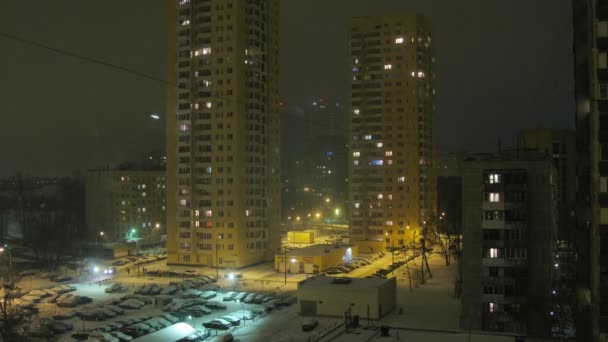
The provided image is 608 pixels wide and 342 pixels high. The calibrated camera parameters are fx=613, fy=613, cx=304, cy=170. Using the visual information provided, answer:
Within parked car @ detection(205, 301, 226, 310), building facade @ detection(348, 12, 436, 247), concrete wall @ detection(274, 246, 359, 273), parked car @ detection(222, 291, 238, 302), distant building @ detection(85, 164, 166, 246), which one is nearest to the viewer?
parked car @ detection(205, 301, 226, 310)

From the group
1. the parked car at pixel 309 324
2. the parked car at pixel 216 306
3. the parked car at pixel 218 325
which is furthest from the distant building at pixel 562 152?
the parked car at pixel 218 325

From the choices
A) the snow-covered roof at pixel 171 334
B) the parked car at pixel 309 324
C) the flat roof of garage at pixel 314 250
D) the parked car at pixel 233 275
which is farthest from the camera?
the flat roof of garage at pixel 314 250

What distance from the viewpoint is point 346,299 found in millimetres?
26422

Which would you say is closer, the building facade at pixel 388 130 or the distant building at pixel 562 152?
the building facade at pixel 388 130

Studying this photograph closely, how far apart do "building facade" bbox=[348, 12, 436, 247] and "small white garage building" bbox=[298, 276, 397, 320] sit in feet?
80.9

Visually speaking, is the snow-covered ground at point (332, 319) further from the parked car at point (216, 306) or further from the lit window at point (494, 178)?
the lit window at point (494, 178)

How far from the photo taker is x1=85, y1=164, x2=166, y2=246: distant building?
5966 cm

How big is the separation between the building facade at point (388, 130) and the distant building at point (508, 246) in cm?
2869

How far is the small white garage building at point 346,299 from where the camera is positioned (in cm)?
2609

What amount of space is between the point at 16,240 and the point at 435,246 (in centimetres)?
4122

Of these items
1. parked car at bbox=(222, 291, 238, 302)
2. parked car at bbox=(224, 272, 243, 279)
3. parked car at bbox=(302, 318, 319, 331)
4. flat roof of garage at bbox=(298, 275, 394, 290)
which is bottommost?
parked car at bbox=(302, 318, 319, 331)

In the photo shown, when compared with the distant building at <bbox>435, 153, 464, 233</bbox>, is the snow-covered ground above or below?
below

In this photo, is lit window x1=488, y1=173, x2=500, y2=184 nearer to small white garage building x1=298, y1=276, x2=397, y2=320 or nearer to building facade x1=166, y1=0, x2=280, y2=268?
small white garage building x1=298, y1=276, x2=397, y2=320

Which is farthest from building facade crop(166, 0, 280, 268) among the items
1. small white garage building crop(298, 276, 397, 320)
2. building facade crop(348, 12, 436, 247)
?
small white garage building crop(298, 276, 397, 320)
